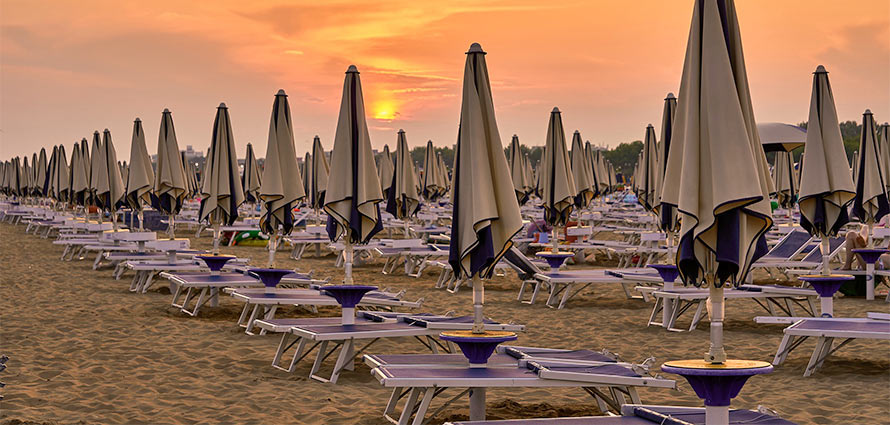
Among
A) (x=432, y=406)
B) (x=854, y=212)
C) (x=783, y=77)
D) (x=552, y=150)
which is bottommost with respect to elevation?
(x=432, y=406)

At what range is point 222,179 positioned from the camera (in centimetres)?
1226

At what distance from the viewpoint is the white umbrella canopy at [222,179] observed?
40.2ft

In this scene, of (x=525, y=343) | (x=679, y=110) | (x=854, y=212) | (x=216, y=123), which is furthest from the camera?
(x=854, y=212)

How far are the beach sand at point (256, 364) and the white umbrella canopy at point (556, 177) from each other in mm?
1443

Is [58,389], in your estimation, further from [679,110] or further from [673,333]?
[673,333]

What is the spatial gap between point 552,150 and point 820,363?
6.23 meters

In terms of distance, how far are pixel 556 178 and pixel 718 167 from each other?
367 inches

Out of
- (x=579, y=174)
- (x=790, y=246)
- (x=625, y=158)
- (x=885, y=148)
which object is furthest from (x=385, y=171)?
(x=625, y=158)

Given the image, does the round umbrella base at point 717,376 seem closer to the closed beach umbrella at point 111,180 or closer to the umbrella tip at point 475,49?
→ the umbrella tip at point 475,49

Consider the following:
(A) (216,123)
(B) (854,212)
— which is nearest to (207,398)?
(A) (216,123)

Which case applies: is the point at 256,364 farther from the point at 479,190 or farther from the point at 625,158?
the point at 625,158

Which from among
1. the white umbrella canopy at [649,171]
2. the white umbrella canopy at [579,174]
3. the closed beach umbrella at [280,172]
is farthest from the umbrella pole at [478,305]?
the white umbrella canopy at [579,174]

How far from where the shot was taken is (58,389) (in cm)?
703

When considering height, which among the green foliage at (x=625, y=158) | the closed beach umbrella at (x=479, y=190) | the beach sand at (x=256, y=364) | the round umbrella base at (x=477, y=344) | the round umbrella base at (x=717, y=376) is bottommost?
the beach sand at (x=256, y=364)
